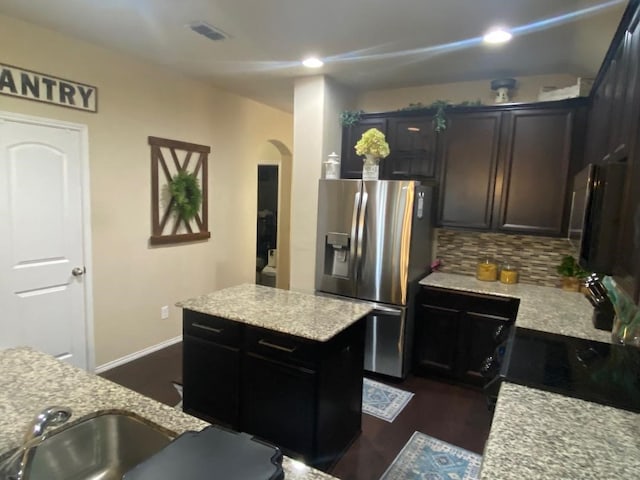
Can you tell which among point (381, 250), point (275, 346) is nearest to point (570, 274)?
point (381, 250)

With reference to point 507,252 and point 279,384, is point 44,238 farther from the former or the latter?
point 507,252

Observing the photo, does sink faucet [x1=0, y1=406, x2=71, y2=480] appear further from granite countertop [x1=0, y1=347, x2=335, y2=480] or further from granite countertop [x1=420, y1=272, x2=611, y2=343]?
granite countertop [x1=420, y1=272, x2=611, y2=343]

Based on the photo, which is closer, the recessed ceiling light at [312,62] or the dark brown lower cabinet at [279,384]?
the dark brown lower cabinet at [279,384]

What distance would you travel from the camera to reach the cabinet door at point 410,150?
11.6 feet

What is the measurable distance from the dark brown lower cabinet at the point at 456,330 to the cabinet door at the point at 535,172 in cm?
69

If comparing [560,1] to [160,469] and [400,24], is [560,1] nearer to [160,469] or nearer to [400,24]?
[400,24]

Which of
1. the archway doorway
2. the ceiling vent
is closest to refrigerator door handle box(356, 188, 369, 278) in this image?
the ceiling vent

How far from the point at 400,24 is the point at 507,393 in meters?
2.17

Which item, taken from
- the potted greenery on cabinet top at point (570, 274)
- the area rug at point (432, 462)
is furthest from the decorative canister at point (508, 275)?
the area rug at point (432, 462)

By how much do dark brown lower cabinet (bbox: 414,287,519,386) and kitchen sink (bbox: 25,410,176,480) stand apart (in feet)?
8.62

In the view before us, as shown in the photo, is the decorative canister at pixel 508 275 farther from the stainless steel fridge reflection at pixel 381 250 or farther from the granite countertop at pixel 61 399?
the granite countertop at pixel 61 399

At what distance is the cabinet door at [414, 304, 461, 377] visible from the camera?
3305mm

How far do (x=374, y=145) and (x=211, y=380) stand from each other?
221 cm

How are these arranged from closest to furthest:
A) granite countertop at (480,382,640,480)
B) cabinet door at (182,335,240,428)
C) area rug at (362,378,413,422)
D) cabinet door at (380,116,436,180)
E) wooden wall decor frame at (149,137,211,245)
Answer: granite countertop at (480,382,640,480) → cabinet door at (182,335,240,428) → area rug at (362,378,413,422) → cabinet door at (380,116,436,180) → wooden wall decor frame at (149,137,211,245)
